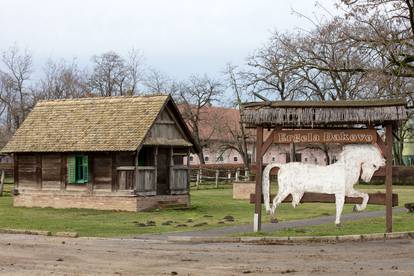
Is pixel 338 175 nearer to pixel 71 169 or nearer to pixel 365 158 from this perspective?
pixel 365 158

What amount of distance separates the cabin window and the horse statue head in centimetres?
1755

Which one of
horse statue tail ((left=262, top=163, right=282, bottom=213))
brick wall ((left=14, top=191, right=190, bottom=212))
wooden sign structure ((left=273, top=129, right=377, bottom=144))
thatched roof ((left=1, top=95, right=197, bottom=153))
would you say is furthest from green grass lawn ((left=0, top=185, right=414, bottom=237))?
thatched roof ((left=1, top=95, right=197, bottom=153))

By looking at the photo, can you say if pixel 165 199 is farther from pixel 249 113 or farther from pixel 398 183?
pixel 398 183

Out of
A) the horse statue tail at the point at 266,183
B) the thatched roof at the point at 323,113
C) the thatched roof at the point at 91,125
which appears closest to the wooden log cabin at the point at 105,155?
the thatched roof at the point at 91,125

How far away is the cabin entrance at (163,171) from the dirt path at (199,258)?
16501mm

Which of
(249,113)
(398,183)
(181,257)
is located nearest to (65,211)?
(249,113)

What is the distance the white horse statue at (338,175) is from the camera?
18562 mm

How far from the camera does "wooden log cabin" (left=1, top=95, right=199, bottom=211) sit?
32438mm

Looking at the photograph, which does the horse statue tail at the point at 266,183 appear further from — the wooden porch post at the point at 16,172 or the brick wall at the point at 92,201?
the wooden porch post at the point at 16,172

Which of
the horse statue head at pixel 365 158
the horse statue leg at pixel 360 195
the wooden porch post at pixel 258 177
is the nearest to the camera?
the horse statue head at pixel 365 158

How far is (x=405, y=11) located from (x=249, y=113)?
9.43 m

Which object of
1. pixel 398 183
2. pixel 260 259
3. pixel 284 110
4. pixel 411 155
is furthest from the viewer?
pixel 411 155

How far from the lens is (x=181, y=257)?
14.4m

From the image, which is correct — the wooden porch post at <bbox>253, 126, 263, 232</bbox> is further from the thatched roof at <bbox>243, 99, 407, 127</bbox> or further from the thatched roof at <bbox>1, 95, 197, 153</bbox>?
the thatched roof at <bbox>1, 95, 197, 153</bbox>
